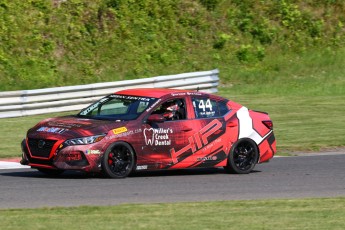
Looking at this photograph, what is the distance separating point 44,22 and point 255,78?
6373mm

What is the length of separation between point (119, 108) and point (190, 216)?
431cm

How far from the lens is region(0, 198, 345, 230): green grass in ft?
30.9

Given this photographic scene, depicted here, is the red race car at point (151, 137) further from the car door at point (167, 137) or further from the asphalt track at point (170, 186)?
the asphalt track at point (170, 186)

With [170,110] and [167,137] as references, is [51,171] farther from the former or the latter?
[170,110]

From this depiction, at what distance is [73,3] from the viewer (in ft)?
87.8

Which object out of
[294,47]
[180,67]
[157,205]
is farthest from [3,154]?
[294,47]

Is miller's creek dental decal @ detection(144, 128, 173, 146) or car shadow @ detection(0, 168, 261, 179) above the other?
miller's creek dental decal @ detection(144, 128, 173, 146)

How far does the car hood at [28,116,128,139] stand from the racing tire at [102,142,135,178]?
0.30 metres

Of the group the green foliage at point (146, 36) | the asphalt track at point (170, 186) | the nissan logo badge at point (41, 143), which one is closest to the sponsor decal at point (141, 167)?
the asphalt track at point (170, 186)

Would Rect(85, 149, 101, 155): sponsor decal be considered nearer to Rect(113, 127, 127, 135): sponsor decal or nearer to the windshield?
Rect(113, 127, 127, 135): sponsor decal

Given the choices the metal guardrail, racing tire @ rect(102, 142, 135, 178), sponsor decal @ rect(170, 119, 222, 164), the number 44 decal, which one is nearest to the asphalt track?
racing tire @ rect(102, 142, 135, 178)

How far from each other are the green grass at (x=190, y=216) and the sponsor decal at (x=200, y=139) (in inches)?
110

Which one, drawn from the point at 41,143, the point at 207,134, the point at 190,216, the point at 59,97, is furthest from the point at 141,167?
the point at 59,97

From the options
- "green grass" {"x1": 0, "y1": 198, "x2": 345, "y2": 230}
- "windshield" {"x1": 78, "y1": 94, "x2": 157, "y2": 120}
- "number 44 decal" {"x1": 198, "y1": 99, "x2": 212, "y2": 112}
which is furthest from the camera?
"number 44 decal" {"x1": 198, "y1": 99, "x2": 212, "y2": 112}
